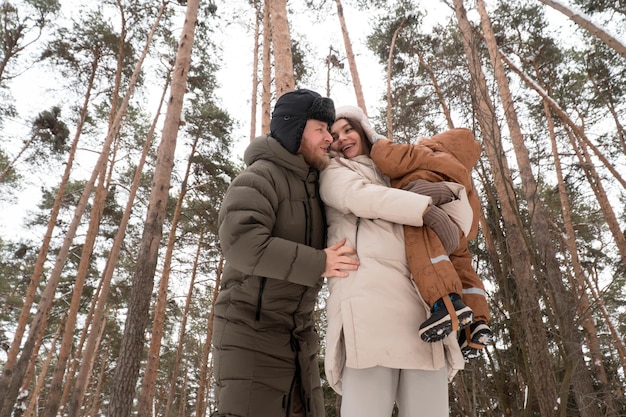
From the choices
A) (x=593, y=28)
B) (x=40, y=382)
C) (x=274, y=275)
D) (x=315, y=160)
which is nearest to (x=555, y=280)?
(x=593, y=28)

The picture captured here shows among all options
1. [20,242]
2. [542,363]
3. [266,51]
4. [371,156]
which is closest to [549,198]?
[266,51]

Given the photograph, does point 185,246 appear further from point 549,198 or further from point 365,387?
point 365,387

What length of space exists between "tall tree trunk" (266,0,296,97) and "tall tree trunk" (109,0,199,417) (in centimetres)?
240

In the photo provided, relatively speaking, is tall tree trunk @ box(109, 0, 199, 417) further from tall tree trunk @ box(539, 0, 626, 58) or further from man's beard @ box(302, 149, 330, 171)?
tall tree trunk @ box(539, 0, 626, 58)

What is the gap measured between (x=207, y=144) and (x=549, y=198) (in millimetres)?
11147

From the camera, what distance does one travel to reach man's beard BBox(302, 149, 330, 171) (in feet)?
6.48

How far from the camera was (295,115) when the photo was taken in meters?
1.95

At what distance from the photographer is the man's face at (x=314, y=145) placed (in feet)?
6.49

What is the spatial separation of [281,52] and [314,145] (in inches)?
108

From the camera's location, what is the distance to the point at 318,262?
1.63 m

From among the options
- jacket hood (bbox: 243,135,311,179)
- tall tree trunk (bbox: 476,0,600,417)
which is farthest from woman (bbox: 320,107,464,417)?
tall tree trunk (bbox: 476,0,600,417)

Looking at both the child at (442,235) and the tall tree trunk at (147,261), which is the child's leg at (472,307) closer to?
the child at (442,235)

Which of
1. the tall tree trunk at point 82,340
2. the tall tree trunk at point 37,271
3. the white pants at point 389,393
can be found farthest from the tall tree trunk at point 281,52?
the tall tree trunk at point 82,340

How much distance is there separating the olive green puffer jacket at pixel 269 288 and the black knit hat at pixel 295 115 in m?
0.06
